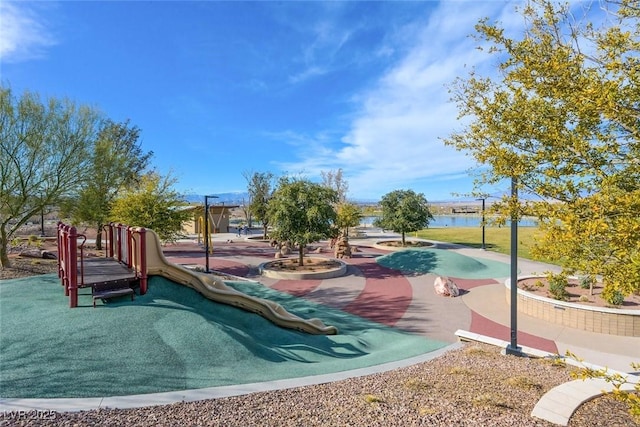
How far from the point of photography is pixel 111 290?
25.1 ft

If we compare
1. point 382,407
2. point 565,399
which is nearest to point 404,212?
point 565,399

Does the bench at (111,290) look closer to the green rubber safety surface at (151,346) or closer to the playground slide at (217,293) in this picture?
the green rubber safety surface at (151,346)

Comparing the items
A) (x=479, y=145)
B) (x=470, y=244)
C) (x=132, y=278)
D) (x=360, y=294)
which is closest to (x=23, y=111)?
(x=132, y=278)

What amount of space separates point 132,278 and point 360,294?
8798 millimetres

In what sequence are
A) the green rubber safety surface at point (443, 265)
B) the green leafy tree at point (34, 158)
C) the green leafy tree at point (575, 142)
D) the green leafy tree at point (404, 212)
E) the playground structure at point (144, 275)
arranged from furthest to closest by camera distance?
the green leafy tree at point (404, 212), the green rubber safety surface at point (443, 265), the green leafy tree at point (34, 158), the playground structure at point (144, 275), the green leafy tree at point (575, 142)

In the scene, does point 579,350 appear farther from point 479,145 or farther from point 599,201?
point 599,201

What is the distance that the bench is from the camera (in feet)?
24.0

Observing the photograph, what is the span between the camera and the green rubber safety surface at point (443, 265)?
17656 mm

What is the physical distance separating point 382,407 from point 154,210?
1472 cm

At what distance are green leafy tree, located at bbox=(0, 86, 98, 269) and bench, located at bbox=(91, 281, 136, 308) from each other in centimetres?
992

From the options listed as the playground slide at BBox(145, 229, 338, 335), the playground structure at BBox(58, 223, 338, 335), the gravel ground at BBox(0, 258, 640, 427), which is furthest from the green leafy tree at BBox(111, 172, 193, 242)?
the gravel ground at BBox(0, 258, 640, 427)

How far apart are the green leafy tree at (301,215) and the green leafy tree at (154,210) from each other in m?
4.56

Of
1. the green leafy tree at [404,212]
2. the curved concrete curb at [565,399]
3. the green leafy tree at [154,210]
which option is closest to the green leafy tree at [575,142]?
the curved concrete curb at [565,399]

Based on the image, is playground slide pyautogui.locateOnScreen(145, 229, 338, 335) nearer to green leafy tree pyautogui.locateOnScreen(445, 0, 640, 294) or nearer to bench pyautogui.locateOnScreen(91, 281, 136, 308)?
bench pyautogui.locateOnScreen(91, 281, 136, 308)
